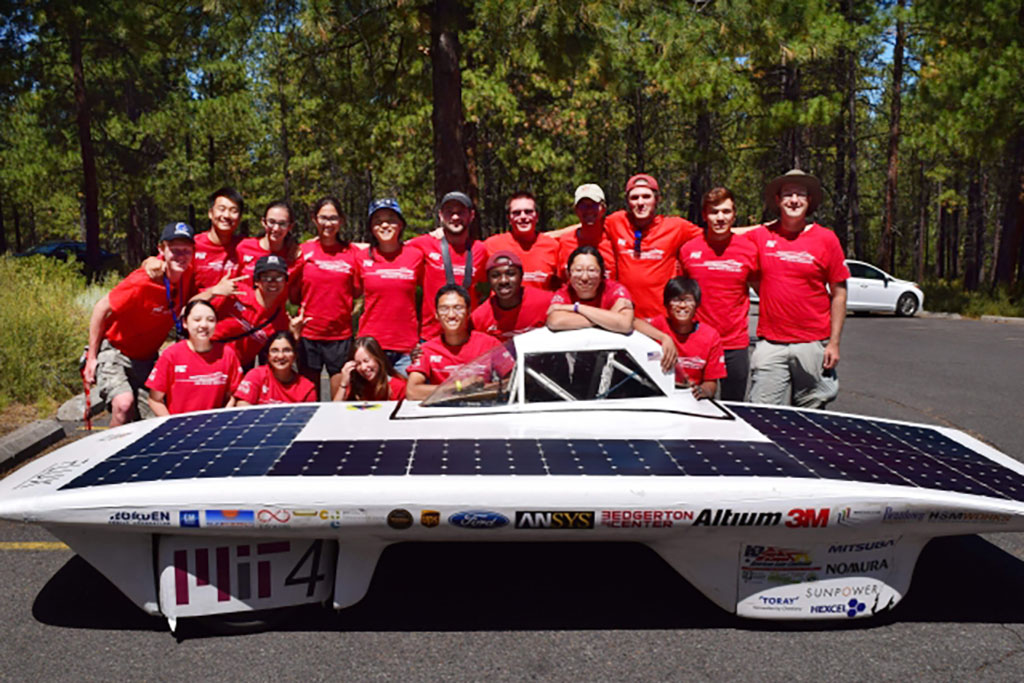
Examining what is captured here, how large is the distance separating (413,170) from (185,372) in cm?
1870

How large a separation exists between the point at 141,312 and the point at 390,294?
4.97ft

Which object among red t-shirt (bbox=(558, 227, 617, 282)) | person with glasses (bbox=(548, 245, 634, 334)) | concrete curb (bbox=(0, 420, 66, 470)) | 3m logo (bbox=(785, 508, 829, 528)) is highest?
red t-shirt (bbox=(558, 227, 617, 282))

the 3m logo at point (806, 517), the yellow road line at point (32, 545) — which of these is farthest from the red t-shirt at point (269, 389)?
the 3m logo at point (806, 517)

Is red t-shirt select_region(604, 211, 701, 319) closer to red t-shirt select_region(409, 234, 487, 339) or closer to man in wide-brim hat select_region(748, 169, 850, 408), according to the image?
man in wide-brim hat select_region(748, 169, 850, 408)

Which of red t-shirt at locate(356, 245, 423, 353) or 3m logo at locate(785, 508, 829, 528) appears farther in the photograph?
red t-shirt at locate(356, 245, 423, 353)

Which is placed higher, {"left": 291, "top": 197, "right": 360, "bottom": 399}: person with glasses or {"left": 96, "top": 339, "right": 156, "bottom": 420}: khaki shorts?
{"left": 291, "top": 197, "right": 360, "bottom": 399}: person with glasses

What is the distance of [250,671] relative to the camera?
3225mm

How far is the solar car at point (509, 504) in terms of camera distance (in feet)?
11.0

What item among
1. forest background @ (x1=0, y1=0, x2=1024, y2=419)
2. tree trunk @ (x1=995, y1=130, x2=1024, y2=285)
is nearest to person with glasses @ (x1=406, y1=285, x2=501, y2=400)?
forest background @ (x1=0, y1=0, x2=1024, y2=419)

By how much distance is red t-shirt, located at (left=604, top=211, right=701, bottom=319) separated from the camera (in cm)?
541

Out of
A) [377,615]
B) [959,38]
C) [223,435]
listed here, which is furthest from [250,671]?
[959,38]

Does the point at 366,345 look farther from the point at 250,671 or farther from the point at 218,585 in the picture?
the point at 250,671

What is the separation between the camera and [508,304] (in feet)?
16.3

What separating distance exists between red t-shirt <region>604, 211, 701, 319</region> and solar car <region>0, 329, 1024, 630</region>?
1530 mm
